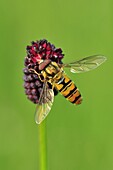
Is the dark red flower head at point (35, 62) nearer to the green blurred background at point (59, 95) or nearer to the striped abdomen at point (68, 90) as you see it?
the striped abdomen at point (68, 90)

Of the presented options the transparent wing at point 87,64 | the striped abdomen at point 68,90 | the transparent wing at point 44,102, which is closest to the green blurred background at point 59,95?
the transparent wing at point 87,64

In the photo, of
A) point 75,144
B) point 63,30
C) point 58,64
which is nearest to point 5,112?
point 75,144

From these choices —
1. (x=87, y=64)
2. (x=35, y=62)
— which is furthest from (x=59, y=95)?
(x=35, y=62)

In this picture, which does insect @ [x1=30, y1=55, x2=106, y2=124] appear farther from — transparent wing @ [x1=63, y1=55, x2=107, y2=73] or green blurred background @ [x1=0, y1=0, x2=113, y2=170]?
green blurred background @ [x1=0, y1=0, x2=113, y2=170]

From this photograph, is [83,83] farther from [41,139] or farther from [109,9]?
[41,139]

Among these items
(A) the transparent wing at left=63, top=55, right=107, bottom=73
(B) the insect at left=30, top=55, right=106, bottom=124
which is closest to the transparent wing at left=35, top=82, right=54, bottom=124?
(B) the insect at left=30, top=55, right=106, bottom=124

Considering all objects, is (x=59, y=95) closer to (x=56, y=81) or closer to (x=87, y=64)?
(x=87, y=64)
